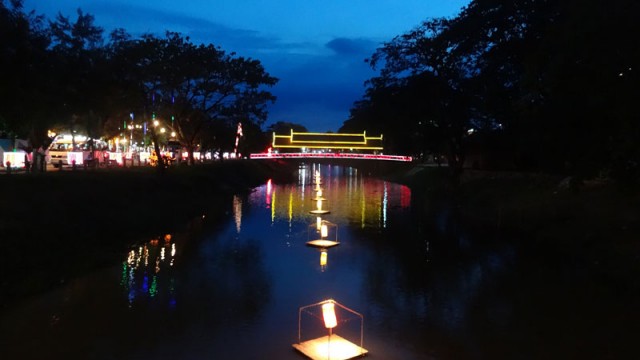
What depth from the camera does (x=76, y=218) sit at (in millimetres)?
25078

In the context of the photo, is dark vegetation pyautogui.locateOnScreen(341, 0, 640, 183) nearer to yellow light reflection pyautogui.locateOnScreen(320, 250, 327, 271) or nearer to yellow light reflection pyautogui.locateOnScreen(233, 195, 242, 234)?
yellow light reflection pyautogui.locateOnScreen(320, 250, 327, 271)

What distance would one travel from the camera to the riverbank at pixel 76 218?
60.0 feet

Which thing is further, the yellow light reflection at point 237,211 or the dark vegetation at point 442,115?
the yellow light reflection at point 237,211

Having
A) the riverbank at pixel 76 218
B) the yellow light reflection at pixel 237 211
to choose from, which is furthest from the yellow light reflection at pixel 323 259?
the riverbank at pixel 76 218

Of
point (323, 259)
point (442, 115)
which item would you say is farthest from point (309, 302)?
point (442, 115)

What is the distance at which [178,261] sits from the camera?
892 inches

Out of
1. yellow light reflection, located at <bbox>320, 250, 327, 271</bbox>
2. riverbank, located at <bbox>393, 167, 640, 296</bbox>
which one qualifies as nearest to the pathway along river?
yellow light reflection, located at <bbox>320, 250, 327, 271</bbox>

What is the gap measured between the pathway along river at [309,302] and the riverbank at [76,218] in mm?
1128

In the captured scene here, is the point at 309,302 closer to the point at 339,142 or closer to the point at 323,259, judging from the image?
the point at 323,259

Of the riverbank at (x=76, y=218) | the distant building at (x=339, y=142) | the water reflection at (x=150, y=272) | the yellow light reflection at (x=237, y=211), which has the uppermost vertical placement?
the distant building at (x=339, y=142)

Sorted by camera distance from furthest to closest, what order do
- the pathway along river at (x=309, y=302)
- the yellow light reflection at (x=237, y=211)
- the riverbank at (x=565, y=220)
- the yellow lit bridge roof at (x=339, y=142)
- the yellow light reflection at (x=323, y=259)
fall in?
the yellow lit bridge roof at (x=339, y=142) < the yellow light reflection at (x=237, y=211) < the yellow light reflection at (x=323, y=259) < the riverbank at (x=565, y=220) < the pathway along river at (x=309, y=302)

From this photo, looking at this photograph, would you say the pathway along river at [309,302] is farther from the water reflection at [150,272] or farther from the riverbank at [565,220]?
the riverbank at [565,220]

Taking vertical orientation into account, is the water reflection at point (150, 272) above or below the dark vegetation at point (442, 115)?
below

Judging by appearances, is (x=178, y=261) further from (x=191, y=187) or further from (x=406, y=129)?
(x=406, y=129)
